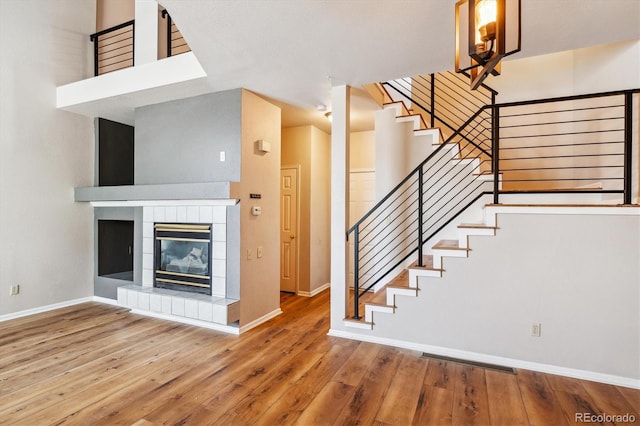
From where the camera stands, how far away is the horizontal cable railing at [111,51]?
16.2 ft

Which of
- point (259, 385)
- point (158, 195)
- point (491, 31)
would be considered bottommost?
point (259, 385)

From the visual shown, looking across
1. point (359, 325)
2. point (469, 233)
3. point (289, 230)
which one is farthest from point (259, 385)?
point (289, 230)

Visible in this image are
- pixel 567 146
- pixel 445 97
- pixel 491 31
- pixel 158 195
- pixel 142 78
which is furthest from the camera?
pixel 445 97

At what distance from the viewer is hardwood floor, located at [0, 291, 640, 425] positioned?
220cm

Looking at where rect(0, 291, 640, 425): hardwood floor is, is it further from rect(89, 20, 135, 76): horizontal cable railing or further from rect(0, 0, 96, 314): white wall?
rect(89, 20, 135, 76): horizontal cable railing

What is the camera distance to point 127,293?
4199 mm

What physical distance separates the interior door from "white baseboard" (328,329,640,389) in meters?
2.13

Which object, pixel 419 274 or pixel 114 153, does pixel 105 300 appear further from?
pixel 419 274

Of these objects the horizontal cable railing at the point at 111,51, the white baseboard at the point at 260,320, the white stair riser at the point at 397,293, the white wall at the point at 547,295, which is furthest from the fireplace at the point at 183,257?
the horizontal cable railing at the point at 111,51

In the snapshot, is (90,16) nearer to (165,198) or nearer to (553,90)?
(165,198)

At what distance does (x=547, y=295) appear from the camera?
2.81 metres

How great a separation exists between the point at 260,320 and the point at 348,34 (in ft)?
10.7

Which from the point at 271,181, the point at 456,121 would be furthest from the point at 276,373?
the point at 456,121

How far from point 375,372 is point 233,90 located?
3318 mm
